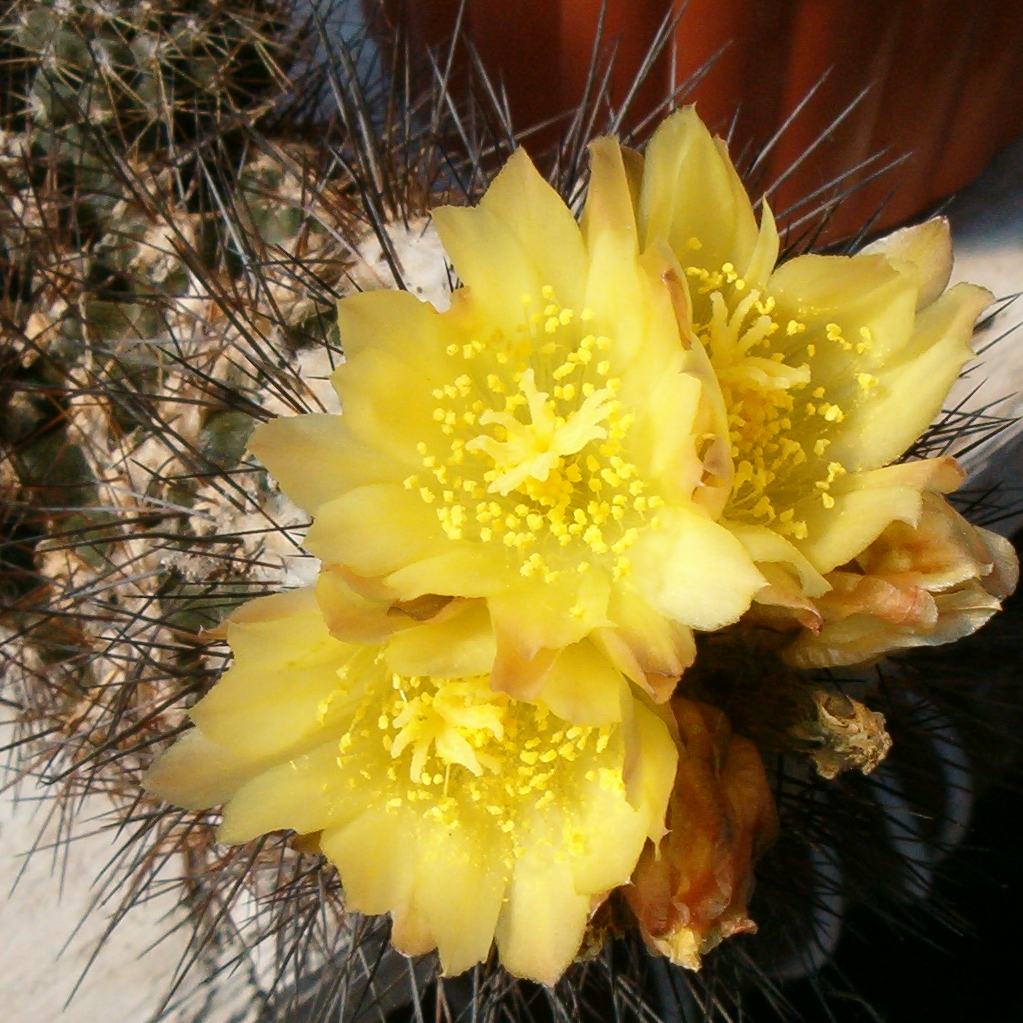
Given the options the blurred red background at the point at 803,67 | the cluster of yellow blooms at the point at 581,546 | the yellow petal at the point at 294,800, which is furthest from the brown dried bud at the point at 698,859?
the blurred red background at the point at 803,67

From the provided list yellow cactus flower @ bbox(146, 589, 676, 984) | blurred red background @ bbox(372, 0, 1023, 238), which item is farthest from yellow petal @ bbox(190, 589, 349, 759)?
blurred red background @ bbox(372, 0, 1023, 238)

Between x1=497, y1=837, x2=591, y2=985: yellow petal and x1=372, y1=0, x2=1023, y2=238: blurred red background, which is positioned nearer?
x1=497, y1=837, x2=591, y2=985: yellow petal

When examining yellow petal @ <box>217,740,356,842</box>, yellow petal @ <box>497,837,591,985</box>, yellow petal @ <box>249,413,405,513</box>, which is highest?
yellow petal @ <box>249,413,405,513</box>

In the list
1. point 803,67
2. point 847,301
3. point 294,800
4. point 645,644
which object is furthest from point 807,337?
point 803,67

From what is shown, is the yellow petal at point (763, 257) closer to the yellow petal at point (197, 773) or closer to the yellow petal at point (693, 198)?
the yellow petal at point (693, 198)

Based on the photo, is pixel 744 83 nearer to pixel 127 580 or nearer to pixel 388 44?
pixel 388 44

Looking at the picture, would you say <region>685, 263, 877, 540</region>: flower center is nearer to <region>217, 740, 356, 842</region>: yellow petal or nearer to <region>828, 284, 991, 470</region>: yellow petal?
<region>828, 284, 991, 470</region>: yellow petal

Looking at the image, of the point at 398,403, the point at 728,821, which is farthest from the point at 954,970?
the point at 398,403
